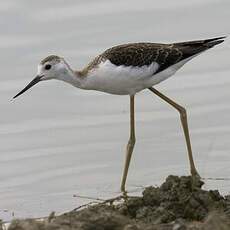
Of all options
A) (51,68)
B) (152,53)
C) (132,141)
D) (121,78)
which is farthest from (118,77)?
(132,141)

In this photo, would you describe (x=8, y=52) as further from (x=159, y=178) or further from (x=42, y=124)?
(x=159, y=178)

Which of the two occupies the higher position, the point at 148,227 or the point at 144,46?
the point at 144,46

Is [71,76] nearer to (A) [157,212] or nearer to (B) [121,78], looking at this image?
(B) [121,78]

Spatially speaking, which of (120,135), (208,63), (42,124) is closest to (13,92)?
(42,124)

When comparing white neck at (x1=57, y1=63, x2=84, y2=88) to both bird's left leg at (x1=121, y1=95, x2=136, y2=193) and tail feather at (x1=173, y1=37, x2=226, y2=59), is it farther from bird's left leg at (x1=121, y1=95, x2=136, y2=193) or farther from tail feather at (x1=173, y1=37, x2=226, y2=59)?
tail feather at (x1=173, y1=37, x2=226, y2=59)

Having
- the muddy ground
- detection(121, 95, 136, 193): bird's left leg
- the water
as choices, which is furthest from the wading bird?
the muddy ground

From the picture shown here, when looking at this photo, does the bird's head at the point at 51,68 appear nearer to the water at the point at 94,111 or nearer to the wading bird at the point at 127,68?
the wading bird at the point at 127,68

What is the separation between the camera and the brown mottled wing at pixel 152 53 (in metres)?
10.7

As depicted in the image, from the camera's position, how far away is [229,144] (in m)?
12.0

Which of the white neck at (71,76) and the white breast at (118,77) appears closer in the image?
the white breast at (118,77)

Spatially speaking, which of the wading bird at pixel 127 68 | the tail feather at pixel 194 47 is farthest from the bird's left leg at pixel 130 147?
the tail feather at pixel 194 47

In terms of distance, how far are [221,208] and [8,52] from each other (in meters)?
6.30

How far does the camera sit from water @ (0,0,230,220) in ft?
37.5

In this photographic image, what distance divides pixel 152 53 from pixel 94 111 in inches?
92.2
